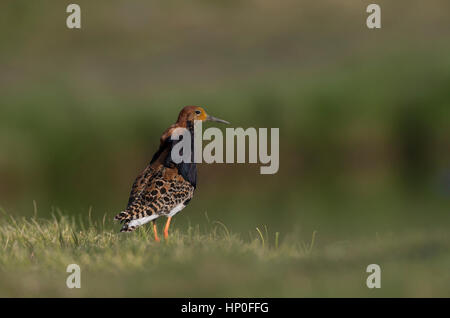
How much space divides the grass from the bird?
7.6 inches

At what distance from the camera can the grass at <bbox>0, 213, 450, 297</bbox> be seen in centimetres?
470

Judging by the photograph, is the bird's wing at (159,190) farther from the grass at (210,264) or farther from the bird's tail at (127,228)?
the grass at (210,264)

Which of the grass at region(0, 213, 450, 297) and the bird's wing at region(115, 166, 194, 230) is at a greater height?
the bird's wing at region(115, 166, 194, 230)

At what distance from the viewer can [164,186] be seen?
→ 6.57 meters

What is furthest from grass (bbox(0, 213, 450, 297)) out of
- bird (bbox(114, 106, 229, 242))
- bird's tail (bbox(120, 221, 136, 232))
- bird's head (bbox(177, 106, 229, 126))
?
bird's head (bbox(177, 106, 229, 126))

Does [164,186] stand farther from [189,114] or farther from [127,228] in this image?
[189,114]

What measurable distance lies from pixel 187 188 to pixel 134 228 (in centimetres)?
67

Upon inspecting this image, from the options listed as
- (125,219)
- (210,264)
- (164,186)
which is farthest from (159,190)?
(210,264)

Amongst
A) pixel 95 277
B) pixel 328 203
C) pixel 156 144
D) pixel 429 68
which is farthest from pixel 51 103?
pixel 95 277

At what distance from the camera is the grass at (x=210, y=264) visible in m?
4.70

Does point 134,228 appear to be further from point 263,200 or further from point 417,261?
point 263,200

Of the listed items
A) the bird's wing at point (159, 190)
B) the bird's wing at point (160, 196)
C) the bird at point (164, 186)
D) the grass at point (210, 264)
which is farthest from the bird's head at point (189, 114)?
the grass at point (210, 264)

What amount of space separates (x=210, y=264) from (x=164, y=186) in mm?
Result: 1617

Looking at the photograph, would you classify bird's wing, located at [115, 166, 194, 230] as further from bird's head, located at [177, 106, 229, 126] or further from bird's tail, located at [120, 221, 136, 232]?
bird's head, located at [177, 106, 229, 126]
